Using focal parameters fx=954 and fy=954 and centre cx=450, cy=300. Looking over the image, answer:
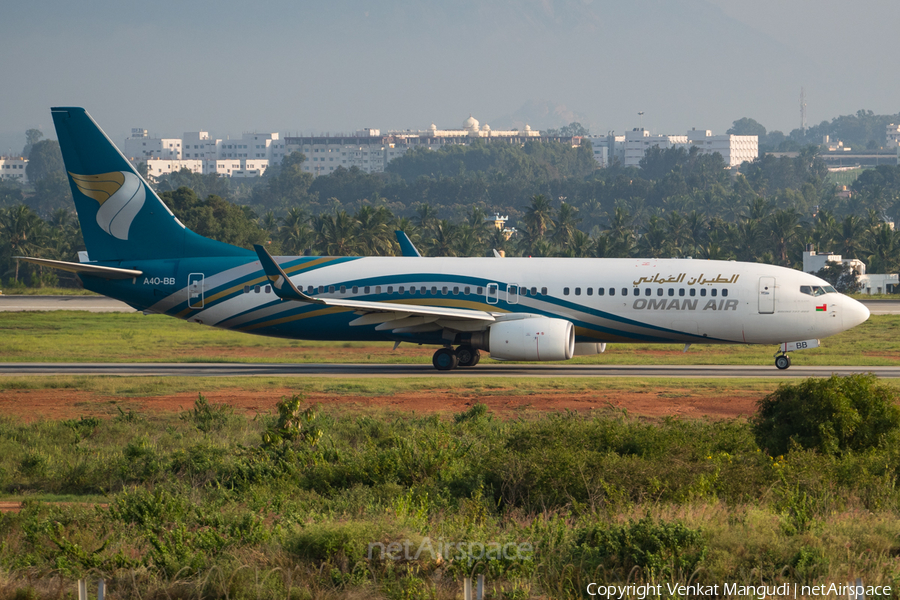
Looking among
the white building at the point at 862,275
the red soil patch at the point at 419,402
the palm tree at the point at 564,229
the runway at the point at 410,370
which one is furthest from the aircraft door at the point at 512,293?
the palm tree at the point at 564,229

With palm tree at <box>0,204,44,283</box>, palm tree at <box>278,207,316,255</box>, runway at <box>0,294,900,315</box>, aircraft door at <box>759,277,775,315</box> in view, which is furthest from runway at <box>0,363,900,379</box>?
palm tree at <box>278,207,316,255</box>

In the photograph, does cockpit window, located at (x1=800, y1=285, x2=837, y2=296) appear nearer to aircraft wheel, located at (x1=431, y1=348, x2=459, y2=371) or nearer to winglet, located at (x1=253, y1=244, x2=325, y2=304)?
aircraft wheel, located at (x1=431, y1=348, x2=459, y2=371)

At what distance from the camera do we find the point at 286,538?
1255 cm

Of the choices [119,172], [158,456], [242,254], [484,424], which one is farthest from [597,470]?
[119,172]

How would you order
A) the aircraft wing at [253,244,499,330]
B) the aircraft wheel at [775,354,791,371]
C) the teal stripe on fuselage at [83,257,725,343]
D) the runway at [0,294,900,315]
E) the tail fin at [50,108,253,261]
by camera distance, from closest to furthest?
the aircraft wing at [253,244,499,330]
the teal stripe on fuselage at [83,257,725,343]
the aircraft wheel at [775,354,791,371]
the tail fin at [50,108,253,261]
the runway at [0,294,900,315]

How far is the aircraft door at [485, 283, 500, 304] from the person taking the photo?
1339 inches

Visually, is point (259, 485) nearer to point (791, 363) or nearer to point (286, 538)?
point (286, 538)

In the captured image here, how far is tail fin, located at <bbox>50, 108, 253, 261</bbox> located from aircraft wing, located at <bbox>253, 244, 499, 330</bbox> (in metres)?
4.27

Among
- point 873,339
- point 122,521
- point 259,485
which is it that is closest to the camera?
point 122,521

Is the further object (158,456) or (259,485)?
(158,456)

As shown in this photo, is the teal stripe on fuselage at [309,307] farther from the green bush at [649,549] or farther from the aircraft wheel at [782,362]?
the green bush at [649,549]

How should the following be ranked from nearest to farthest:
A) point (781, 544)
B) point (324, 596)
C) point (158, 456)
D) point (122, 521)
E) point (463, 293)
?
point (324, 596), point (781, 544), point (122, 521), point (158, 456), point (463, 293)

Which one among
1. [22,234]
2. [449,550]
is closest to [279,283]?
[449,550]

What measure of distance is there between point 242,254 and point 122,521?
22.7 m
